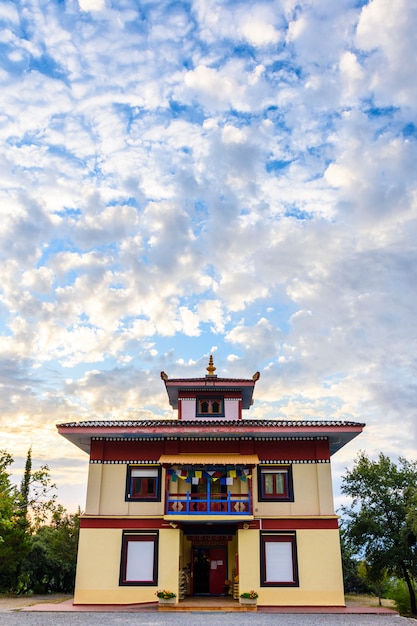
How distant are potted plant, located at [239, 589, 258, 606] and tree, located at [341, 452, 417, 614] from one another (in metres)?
6.26

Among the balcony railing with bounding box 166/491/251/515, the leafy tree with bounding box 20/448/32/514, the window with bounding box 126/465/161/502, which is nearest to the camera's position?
the balcony railing with bounding box 166/491/251/515

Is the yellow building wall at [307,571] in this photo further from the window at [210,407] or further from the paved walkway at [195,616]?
the window at [210,407]

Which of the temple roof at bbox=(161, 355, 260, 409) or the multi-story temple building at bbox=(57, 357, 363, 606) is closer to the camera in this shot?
the multi-story temple building at bbox=(57, 357, 363, 606)

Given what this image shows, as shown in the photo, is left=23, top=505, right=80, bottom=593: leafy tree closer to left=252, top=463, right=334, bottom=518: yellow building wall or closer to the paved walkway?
the paved walkway

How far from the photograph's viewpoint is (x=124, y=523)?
2130 cm

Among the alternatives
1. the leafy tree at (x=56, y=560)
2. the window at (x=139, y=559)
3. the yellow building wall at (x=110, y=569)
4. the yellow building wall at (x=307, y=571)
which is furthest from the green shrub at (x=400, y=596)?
the leafy tree at (x=56, y=560)

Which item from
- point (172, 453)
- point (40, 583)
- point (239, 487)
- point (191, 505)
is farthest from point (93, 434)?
point (40, 583)

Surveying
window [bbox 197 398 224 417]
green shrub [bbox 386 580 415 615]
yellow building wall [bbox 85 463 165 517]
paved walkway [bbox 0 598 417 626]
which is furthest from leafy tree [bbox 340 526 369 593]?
yellow building wall [bbox 85 463 165 517]

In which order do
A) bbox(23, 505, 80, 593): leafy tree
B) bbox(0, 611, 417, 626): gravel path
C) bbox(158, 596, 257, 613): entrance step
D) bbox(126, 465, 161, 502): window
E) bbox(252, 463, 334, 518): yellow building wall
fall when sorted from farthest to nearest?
bbox(23, 505, 80, 593): leafy tree < bbox(126, 465, 161, 502): window < bbox(252, 463, 334, 518): yellow building wall < bbox(158, 596, 257, 613): entrance step < bbox(0, 611, 417, 626): gravel path

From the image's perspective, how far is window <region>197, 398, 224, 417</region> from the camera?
25438 mm

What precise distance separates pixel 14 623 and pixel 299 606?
10512mm

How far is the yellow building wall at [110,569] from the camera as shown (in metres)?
20.3

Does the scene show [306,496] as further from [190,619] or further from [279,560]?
[190,619]

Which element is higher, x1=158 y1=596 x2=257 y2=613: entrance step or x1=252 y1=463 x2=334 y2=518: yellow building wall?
x1=252 y1=463 x2=334 y2=518: yellow building wall
